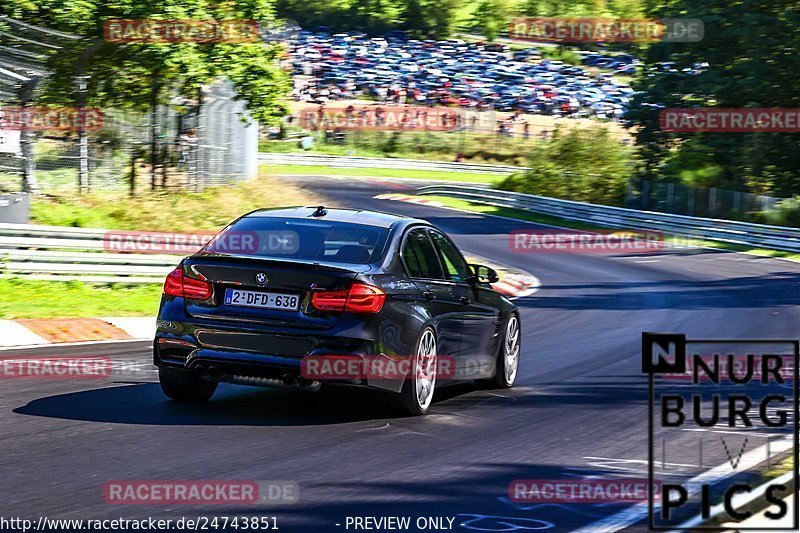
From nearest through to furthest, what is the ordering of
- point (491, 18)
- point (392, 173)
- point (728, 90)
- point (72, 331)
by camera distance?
point (72, 331), point (728, 90), point (392, 173), point (491, 18)

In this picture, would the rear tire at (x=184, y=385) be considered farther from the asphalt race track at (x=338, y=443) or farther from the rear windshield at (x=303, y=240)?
the rear windshield at (x=303, y=240)

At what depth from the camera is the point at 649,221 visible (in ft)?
134

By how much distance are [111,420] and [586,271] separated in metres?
20.2

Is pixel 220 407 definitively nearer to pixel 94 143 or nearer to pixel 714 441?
pixel 714 441

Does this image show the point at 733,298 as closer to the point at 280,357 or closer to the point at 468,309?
the point at 468,309

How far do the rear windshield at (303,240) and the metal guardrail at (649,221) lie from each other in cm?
2849

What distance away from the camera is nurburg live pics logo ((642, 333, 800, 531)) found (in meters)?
5.89

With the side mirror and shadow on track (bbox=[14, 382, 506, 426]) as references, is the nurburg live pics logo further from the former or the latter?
shadow on track (bbox=[14, 382, 506, 426])

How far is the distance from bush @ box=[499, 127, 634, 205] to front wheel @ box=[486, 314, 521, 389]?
37244 millimetres

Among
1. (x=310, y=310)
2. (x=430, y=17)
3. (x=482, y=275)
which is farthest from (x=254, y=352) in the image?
(x=430, y=17)

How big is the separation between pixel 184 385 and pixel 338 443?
5.66 feet

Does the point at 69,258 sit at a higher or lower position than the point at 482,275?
lower

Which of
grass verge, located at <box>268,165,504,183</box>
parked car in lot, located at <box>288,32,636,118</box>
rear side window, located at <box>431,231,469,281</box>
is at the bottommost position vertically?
grass verge, located at <box>268,165,504,183</box>

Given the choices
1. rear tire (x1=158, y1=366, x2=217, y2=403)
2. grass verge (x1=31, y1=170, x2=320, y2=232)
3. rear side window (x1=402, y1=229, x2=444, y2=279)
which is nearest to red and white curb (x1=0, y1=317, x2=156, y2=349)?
rear tire (x1=158, y1=366, x2=217, y2=403)
